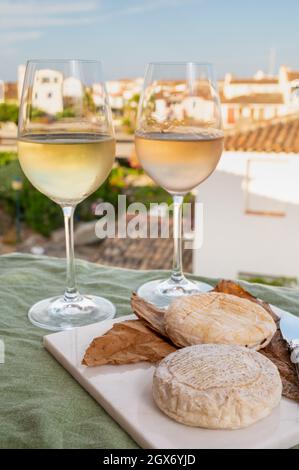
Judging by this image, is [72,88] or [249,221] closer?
[72,88]

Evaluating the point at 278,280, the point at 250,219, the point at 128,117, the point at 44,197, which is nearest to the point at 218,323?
the point at 278,280

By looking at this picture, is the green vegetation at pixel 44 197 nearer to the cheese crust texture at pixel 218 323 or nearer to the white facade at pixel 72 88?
the white facade at pixel 72 88

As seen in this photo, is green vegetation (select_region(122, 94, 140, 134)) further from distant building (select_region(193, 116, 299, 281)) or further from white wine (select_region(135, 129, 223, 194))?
white wine (select_region(135, 129, 223, 194))

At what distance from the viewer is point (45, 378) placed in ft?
1.85

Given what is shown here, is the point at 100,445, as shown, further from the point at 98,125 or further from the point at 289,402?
the point at 98,125

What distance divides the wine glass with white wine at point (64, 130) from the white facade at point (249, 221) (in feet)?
22.2

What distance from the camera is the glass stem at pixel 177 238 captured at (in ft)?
2.77

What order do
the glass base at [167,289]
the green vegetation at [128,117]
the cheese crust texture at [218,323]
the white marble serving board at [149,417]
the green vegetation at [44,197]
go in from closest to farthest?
1. the white marble serving board at [149,417]
2. the cheese crust texture at [218,323]
3. the glass base at [167,289]
4. the green vegetation at [128,117]
5. the green vegetation at [44,197]

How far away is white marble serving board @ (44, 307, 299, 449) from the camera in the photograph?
430 millimetres

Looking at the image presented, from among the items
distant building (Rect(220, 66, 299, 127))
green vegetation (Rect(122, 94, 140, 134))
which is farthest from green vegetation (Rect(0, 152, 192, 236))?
distant building (Rect(220, 66, 299, 127))

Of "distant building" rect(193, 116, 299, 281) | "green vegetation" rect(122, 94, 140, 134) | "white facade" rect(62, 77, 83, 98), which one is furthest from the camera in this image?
"green vegetation" rect(122, 94, 140, 134)

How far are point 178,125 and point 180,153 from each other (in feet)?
0.16

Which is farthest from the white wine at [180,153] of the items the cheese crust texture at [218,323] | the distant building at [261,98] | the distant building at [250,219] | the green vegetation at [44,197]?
the green vegetation at [44,197]

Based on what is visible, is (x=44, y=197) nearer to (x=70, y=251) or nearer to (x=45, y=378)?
(x=70, y=251)
